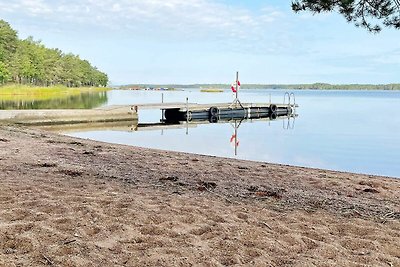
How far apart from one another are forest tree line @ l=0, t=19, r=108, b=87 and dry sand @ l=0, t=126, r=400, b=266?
49117 millimetres

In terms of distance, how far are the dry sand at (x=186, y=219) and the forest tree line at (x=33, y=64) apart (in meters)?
49.1

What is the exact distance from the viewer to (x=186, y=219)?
3797mm

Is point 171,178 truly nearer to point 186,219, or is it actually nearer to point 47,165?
point 47,165

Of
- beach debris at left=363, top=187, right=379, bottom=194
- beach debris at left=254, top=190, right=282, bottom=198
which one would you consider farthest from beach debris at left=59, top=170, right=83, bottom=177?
beach debris at left=363, top=187, right=379, bottom=194

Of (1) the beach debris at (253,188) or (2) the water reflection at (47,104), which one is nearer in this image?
(1) the beach debris at (253,188)

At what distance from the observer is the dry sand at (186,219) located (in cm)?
296

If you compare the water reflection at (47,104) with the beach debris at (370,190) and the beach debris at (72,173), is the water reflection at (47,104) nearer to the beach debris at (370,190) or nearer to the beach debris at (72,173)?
the beach debris at (72,173)

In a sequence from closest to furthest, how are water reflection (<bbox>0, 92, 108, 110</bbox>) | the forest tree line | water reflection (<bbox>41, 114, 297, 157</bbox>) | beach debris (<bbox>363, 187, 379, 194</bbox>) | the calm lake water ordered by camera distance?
beach debris (<bbox>363, 187, 379, 194</bbox>) < the calm lake water < water reflection (<bbox>41, 114, 297, 157</bbox>) < water reflection (<bbox>0, 92, 108, 110</bbox>) < the forest tree line

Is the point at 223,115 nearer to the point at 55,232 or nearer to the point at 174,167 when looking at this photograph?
the point at 174,167

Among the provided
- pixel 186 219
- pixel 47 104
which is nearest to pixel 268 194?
pixel 186 219

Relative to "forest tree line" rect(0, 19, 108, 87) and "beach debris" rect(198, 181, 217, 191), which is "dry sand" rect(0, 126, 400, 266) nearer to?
"beach debris" rect(198, 181, 217, 191)

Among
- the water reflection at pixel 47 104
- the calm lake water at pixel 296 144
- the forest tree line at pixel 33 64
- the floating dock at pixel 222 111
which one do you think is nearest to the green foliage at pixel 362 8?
the calm lake water at pixel 296 144

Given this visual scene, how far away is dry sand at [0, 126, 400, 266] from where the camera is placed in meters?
2.96

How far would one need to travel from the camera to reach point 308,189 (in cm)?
593
